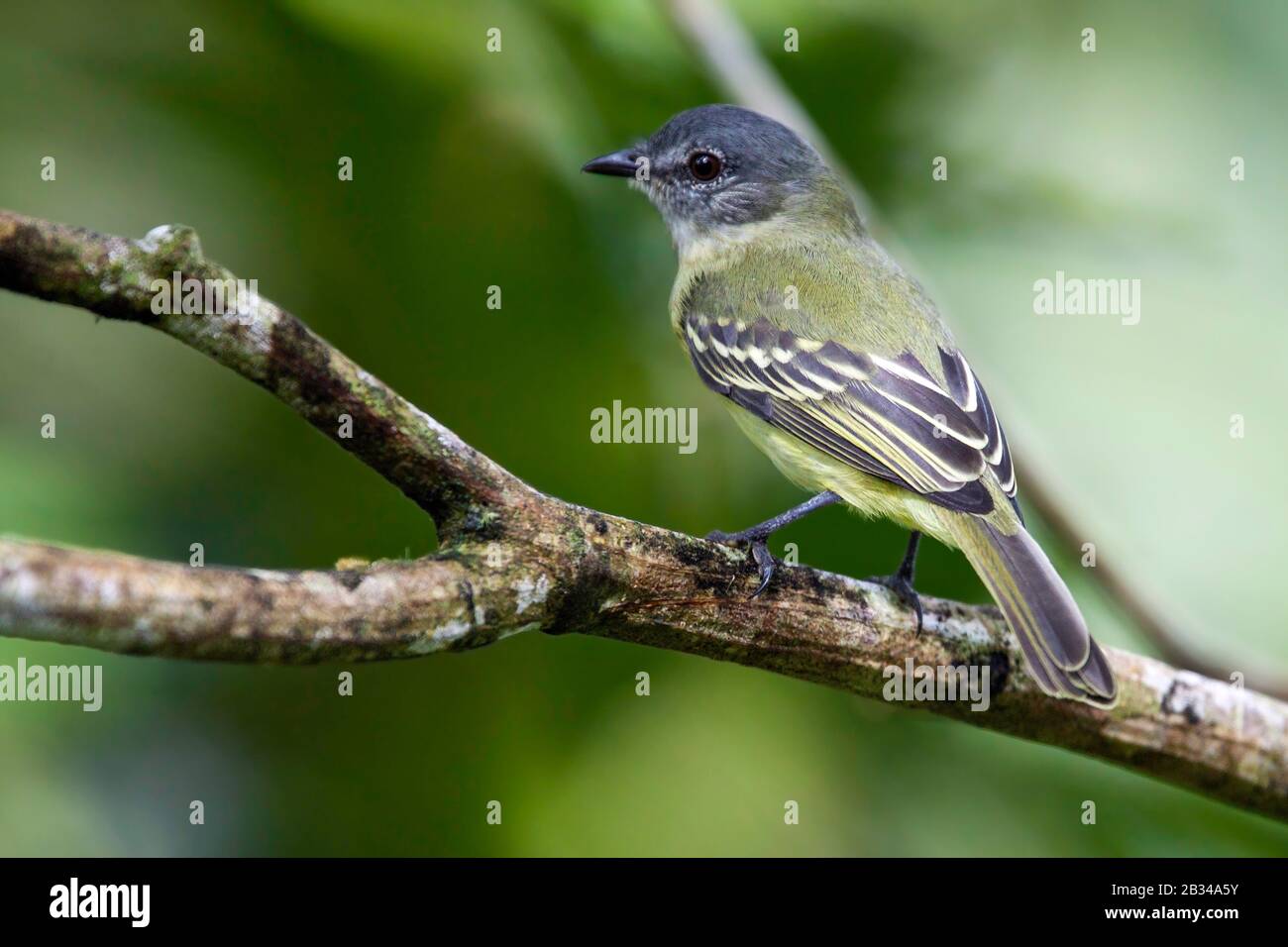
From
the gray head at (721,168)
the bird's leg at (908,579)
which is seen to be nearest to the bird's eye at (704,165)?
the gray head at (721,168)

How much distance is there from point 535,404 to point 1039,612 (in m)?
1.73

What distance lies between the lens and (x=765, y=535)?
3375 millimetres

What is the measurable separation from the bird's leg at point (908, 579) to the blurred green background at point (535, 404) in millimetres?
174

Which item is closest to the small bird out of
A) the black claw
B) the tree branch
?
the black claw

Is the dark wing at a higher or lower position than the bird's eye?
lower

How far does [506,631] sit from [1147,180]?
406cm

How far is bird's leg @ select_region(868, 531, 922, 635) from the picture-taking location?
3.43m

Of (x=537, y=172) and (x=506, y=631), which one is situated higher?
(x=537, y=172)

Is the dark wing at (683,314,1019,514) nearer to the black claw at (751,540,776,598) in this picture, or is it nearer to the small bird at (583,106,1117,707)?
the small bird at (583,106,1117,707)

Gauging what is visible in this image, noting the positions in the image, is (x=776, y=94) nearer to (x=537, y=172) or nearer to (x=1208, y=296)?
(x=537, y=172)

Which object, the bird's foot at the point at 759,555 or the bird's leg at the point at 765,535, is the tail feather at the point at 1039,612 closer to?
the bird's leg at the point at 765,535

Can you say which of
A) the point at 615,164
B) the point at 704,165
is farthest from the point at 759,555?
the point at 704,165

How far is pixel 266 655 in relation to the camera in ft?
6.68

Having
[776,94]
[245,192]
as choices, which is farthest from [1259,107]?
[245,192]
